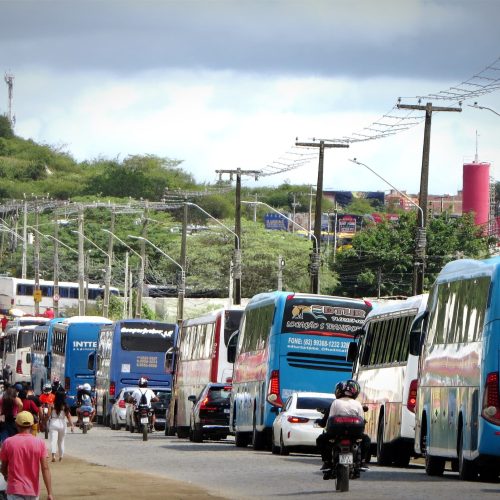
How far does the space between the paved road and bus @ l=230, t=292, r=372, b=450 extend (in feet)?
3.72

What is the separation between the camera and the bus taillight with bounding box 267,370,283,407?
3662 cm

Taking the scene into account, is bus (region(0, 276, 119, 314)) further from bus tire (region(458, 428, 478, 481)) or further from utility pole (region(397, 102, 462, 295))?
bus tire (region(458, 428, 478, 481))

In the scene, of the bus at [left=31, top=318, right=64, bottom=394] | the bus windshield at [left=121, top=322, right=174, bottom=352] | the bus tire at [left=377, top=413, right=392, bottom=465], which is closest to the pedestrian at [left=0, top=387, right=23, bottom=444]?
the bus tire at [left=377, top=413, right=392, bottom=465]

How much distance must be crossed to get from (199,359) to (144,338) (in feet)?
38.0

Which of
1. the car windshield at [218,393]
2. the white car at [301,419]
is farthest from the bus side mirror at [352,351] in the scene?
the car windshield at [218,393]

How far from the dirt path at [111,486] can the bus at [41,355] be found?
44.4 meters

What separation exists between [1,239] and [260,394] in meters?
136

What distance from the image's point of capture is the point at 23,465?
631 inches

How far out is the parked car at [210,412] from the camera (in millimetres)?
43844

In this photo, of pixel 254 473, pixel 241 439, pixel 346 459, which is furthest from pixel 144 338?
pixel 346 459

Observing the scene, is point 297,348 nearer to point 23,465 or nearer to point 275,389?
point 275,389

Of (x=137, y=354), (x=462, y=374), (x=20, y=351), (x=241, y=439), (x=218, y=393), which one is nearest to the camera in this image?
(x=462, y=374)

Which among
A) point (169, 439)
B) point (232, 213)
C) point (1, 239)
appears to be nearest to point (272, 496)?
point (169, 439)

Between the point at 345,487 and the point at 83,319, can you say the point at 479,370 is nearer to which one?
the point at 345,487
